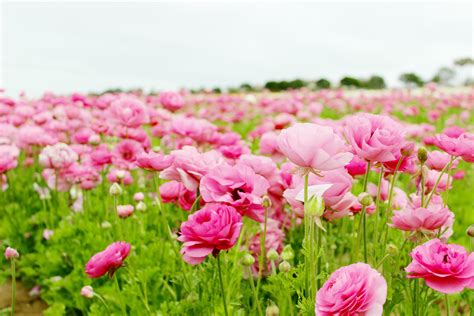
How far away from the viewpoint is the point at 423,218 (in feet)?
4.11

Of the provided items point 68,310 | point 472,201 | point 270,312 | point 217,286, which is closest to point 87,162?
point 68,310

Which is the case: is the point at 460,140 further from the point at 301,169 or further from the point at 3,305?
the point at 3,305

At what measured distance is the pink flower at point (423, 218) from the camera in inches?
49.1

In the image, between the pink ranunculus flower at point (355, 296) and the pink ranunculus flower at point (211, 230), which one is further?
the pink ranunculus flower at point (211, 230)

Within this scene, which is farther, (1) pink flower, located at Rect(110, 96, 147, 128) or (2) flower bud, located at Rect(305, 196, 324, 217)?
(1) pink flower, located at Rect(110, 96, 147, 128)

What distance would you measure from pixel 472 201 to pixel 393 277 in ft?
9.00

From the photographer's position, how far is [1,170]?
2.53m

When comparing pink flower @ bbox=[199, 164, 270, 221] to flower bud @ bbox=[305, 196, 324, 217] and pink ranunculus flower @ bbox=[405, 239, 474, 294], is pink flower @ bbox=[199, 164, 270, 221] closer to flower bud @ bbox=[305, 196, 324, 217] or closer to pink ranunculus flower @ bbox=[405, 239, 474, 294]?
flower bud @ bbox=[305, 196, 324, 217]

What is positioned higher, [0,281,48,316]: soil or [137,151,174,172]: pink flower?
[137,151,174,172]: pink flower

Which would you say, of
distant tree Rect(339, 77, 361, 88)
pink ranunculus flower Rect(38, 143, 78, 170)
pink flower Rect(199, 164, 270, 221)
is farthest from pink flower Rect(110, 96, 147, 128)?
distant tree Rect(339, 77, 361, 88)

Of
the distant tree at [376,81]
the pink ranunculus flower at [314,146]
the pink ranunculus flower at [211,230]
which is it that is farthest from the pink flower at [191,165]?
the distant tree at [376,81]

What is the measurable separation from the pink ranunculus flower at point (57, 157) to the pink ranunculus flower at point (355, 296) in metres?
2.04

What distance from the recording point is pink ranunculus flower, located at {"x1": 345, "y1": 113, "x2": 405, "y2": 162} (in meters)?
1.20

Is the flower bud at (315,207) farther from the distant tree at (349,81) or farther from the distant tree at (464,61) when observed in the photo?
the distant tree at (464,61)
